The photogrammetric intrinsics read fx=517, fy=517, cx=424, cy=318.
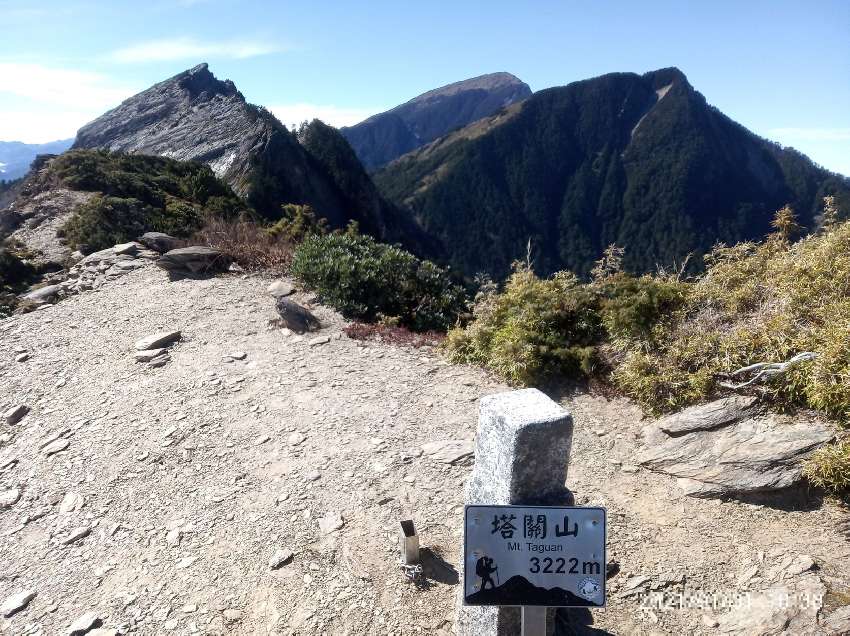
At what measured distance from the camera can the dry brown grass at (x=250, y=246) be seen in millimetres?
10812

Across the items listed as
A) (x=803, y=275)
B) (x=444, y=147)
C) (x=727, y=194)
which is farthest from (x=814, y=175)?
(x=803, y=275)

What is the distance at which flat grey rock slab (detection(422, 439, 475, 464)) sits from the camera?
5141 mm

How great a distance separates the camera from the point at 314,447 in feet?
17.9

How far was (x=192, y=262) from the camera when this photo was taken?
10547 mm

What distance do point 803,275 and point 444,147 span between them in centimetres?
14644

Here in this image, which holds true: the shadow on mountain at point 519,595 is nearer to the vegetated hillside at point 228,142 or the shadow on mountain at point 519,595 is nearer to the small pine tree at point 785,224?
the small pine tree at point 785,224

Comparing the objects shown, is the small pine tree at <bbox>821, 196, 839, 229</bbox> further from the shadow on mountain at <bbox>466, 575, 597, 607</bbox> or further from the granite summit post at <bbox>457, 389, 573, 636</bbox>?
the shadow on mountain at <bbox>466, 575, 597, 607</bbox>

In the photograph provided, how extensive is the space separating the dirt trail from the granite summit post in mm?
832

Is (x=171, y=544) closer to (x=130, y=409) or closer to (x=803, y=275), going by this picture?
(x=130, y=409)

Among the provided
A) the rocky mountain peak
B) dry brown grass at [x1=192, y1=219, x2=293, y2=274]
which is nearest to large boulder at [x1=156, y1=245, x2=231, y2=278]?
dry brown grass at [x1=192, y1=219, x2=293, y2=274]

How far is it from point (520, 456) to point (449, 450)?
2.61 m

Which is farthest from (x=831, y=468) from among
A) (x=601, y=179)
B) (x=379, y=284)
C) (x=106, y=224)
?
(x=601, y=179)

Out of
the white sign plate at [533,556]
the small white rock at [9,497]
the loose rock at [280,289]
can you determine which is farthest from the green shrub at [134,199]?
the white sign plate at [533,556]

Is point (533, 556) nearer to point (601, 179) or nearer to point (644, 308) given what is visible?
point (644, 308)
